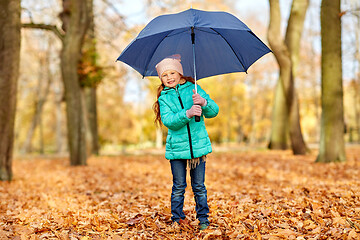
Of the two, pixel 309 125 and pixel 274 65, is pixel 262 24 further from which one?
pixel 309 125

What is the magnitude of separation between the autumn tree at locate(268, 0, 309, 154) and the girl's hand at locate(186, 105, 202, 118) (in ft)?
27.7

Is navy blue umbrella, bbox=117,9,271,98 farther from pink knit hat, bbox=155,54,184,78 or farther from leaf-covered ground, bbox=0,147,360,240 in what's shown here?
leaf-covered ground, bbox=0,147,360,240

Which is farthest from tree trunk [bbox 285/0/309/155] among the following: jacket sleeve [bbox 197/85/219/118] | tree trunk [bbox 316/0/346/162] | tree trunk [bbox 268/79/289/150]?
jacket sleeve [bbox 197/85/219/118]

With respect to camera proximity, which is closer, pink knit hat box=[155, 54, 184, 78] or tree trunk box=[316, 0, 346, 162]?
pink knit hat box=[155, 54, 184, 78]

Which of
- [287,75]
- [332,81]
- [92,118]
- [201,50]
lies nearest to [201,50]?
[201,50]

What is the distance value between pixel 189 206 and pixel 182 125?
179 centimetres

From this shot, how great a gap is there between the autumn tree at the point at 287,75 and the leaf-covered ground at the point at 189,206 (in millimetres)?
3895

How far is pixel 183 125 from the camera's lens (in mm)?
3330

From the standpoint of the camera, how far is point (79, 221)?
4.04 m

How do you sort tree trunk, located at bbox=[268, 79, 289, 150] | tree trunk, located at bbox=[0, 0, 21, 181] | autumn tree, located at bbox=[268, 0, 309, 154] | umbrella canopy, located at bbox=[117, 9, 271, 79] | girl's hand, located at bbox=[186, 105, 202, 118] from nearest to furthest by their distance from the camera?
girl's hand, located at bbox=[186, 105, 202, 118] → umbrella canopy, located at bbox=[117, 9, 271, 79] → tree trunk, located at bbox=[0, 0, 21, 181] → autumn tree, located at bbox=[268, 0, 309, 154] → tree trunk, located at bbox=[268, 79, 289, 150]

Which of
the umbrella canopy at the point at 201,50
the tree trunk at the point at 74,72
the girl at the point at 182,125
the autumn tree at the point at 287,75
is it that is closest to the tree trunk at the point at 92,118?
the tree trunk at the point at 74,72

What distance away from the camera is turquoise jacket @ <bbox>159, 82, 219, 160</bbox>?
11.1ft

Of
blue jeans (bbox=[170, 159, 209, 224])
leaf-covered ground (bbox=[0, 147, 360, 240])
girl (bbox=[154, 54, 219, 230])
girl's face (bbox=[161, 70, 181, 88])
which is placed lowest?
leaf-covered ground (bbox=[0, 147, 360, 240])

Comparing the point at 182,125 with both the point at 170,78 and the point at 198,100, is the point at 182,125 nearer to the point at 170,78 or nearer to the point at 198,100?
the point at 198,100
